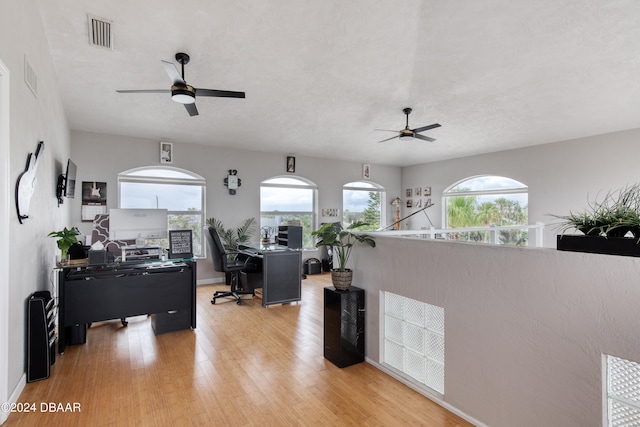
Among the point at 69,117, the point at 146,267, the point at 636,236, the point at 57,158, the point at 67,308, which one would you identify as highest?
the point at 69,117

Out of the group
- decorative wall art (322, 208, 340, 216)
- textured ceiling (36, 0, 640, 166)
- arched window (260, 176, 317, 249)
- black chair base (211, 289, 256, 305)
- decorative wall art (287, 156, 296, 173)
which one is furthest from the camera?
decorative wall art (322, 208, 340, 216)

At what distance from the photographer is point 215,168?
21.3 ft

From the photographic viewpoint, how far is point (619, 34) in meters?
3.12

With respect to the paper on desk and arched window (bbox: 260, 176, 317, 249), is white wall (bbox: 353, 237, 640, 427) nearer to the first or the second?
the paper on desk

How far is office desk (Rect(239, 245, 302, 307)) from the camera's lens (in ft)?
15.3

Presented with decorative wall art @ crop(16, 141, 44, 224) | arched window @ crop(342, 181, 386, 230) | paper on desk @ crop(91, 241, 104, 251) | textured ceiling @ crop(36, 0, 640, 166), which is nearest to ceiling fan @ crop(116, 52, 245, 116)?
textured ceiling @ crop(36, 0, 640, 166)

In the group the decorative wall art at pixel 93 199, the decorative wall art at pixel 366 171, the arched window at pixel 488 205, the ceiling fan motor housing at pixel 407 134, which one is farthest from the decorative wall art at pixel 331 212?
the decorative wall art at pixel 93 199

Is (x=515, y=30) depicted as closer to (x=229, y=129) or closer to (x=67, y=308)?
(x=229, y=129)

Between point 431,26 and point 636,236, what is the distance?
2.61 meters

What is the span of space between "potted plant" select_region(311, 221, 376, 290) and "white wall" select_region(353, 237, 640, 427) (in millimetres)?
536

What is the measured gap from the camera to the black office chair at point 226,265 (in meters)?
4.83

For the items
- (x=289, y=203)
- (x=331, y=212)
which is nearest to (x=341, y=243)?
(x=289, y=203)

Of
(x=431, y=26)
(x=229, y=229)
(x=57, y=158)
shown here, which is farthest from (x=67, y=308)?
(x=431, y=26)

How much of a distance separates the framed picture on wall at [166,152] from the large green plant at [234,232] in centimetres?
136
